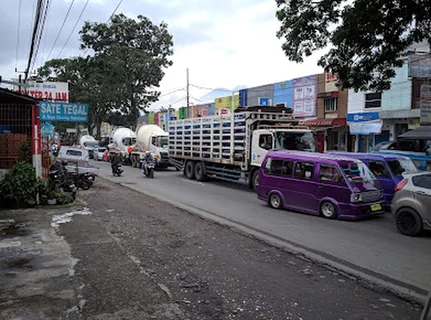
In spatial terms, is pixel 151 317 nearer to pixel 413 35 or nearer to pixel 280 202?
pixel 280 202

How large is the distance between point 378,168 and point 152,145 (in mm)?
16665

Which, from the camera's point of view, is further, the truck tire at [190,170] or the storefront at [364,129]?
the storefront at [364,129]

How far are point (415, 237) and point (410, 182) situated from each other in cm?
120

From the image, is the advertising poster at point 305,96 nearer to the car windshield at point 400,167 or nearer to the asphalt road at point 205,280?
the car windshield at point 400,167

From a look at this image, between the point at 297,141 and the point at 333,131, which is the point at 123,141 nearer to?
the point at 333,131

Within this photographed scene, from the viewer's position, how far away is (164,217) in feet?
32.1

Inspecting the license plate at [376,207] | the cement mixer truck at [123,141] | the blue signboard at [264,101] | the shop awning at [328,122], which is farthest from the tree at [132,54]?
the license plate at [376,207]

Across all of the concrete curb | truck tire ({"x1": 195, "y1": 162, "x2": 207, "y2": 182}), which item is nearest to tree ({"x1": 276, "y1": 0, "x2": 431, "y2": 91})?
the concrete curb

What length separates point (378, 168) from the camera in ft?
39.3

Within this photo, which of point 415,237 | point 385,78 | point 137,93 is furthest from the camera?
point 137,93

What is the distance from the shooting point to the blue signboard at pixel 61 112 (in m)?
11.6

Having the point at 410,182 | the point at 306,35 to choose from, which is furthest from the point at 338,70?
the point at 410,182

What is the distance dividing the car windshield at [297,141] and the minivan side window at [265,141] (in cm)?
41

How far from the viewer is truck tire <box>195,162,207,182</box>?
1910 cm
